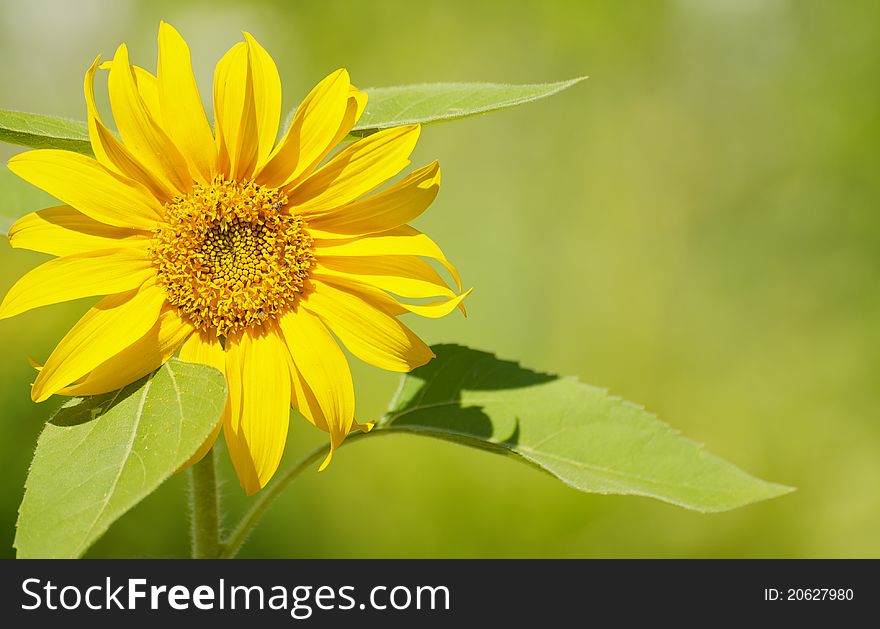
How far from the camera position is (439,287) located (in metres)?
A: 0.77

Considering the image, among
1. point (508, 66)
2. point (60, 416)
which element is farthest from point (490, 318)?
point (60, 416)

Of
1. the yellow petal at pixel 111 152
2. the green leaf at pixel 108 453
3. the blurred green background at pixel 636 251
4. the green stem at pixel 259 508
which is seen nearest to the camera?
the green leaf at pixel 108 453

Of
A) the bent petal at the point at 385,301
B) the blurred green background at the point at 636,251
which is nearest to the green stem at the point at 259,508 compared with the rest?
the bent petal at the point at 385,301

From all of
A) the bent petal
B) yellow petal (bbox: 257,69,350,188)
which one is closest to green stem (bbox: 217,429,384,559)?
the bent petal

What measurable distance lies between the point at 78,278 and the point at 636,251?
237cm

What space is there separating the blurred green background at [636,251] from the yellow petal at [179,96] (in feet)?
6.08

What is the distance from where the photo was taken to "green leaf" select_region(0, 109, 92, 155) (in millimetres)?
717

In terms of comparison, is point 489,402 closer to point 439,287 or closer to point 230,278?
point 439,287

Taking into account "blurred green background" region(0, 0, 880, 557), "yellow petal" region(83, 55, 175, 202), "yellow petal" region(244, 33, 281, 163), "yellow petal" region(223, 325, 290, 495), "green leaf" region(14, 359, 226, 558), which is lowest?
"green leaf" region(14, 359, 226, 558)

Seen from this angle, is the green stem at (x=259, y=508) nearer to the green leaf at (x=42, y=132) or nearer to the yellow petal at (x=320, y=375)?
the yellow petal at (x=320, y=375)

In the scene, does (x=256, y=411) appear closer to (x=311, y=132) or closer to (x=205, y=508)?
(x=205, y=508)

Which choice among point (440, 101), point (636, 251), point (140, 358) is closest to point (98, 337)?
point (140, 358)

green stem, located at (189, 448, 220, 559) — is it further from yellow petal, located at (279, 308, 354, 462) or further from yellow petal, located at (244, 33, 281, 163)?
yellow petal, located at (244, 33, 281, 163)

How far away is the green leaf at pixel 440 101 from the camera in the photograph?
74cm
